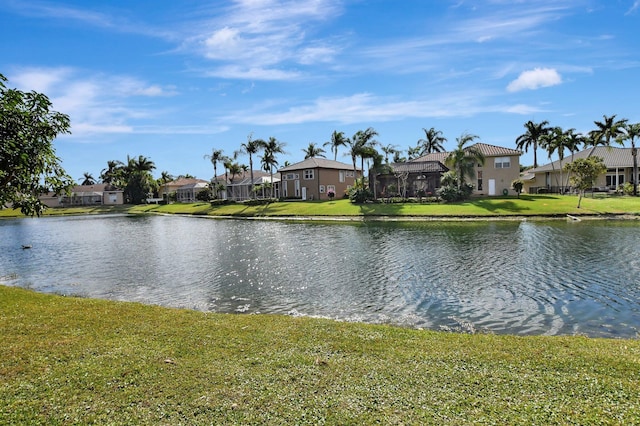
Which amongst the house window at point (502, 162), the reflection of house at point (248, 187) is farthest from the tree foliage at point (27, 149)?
the reflection of house at point (248, 187)

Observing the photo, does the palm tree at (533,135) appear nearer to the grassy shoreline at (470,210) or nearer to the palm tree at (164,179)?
the grassy shoreline at (470,210)

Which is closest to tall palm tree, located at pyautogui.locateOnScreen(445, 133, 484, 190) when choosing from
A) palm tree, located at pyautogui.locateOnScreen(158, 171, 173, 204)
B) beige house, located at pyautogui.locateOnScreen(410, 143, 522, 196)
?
beige house, located at pyautogui.locateOnScreen(410, 143, 522, 196)

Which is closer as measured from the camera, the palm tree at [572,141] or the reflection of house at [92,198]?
the palm tree at [572,141]

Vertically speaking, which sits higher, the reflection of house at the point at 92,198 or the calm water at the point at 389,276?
the reflection of house at the point at 92,198

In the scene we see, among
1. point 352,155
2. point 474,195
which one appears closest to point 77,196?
point 352,155

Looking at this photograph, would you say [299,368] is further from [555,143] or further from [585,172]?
[555,143]

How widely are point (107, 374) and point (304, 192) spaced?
67.2m

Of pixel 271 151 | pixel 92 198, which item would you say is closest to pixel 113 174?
pixel 92 198

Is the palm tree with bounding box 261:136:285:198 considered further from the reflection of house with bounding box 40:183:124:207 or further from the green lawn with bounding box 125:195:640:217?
the reflection of house with bounding box 40:183:124:207

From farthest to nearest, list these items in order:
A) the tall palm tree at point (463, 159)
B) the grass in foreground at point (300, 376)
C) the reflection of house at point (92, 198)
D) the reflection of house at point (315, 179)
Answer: the reflection of house at point (92, 198) → the reflection of house at point (315, 179) → the tall palm tree at point (463, 159) → the grass in foreground at point (300, 376)

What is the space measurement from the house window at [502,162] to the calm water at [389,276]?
1063 inches

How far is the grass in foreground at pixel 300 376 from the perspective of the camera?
548 cm

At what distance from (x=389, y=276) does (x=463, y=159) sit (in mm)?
42621

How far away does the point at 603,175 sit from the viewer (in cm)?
6219
